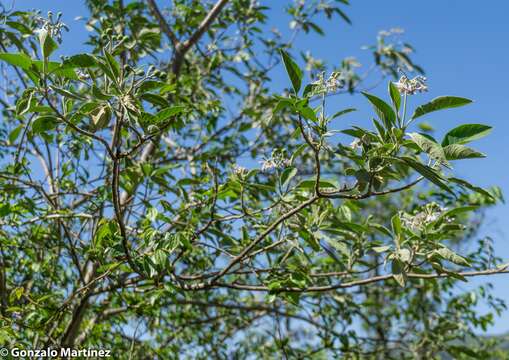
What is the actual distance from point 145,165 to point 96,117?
0.77m

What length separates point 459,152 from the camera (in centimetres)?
117

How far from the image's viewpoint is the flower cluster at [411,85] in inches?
51.6

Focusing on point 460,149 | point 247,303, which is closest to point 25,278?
point 247,303

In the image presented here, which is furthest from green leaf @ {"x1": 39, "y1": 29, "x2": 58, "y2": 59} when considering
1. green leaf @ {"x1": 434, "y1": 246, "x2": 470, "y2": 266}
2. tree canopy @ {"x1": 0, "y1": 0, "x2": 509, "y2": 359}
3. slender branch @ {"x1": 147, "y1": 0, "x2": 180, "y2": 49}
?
slender branch @ {"x1": 147, "y1": 0, "x2": 180, "y2": 49}

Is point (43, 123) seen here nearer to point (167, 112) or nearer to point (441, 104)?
point (167, 112)

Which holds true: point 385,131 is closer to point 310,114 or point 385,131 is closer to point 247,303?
point 310,114

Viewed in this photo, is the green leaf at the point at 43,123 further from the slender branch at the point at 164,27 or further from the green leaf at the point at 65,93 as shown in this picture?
the slender branch at the point at 164,27

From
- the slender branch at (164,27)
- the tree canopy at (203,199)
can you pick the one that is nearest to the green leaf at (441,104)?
the tree canopy at (203,199)

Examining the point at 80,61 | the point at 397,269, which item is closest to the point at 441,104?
the point at 397,269

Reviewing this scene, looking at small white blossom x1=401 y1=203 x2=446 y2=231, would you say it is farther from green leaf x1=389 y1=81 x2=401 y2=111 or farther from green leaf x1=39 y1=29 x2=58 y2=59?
green leaf x1=39 y1=29 x2=58 y2=59

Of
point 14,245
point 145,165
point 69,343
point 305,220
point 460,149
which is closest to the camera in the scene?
point 460,149

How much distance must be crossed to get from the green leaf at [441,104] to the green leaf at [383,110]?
52 mm

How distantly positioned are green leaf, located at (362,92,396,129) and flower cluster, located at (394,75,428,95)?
10 centimetres

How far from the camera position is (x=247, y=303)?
157 inches
